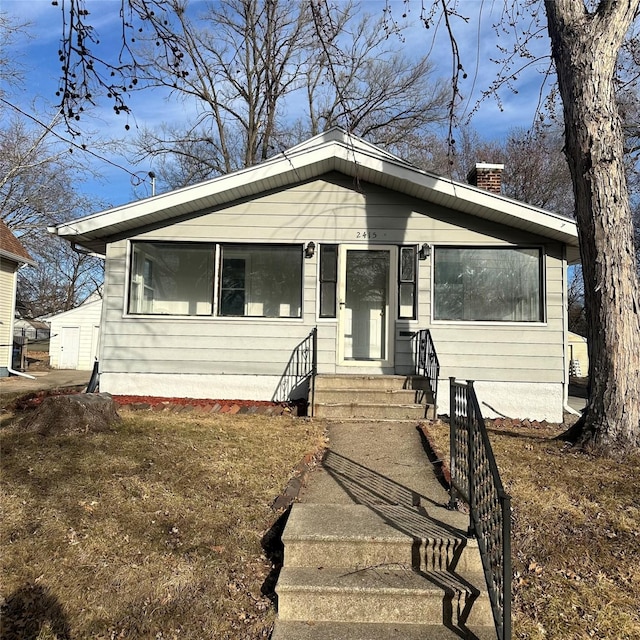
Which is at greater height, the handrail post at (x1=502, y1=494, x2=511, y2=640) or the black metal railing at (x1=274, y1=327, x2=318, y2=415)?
the black metal railing at (x1=274, y1=327, x2=318, y2=415)

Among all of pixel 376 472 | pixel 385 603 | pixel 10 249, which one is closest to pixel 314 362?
pixel 376 472

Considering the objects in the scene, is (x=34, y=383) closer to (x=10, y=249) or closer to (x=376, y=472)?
(x=10, y=249)

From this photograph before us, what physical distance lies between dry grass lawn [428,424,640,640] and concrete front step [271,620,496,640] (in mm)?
256

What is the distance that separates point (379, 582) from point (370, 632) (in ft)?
0.90

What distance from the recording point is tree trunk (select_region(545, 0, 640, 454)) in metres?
4.91

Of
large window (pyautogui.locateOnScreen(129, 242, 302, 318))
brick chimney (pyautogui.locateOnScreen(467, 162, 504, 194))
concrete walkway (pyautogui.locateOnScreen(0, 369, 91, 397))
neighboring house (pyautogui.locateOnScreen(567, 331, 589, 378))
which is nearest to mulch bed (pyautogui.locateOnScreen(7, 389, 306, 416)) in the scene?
large window (pyautogui.locateOnScreen(129, 242, 302, 318))

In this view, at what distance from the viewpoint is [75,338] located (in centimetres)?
2130

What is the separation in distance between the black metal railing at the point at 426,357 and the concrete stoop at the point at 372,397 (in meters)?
0.16

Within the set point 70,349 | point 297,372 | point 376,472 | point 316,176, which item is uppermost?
point 316,176

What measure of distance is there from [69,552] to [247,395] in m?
4.82

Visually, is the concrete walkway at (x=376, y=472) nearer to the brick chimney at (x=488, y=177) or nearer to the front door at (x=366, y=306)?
the front door at (x=366, y=306)

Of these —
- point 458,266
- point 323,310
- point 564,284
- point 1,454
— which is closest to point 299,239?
point 323,310

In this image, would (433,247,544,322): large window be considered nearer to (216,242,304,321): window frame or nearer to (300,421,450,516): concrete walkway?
(216,242,304,321): window frame

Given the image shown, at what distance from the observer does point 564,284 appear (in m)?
7.68
